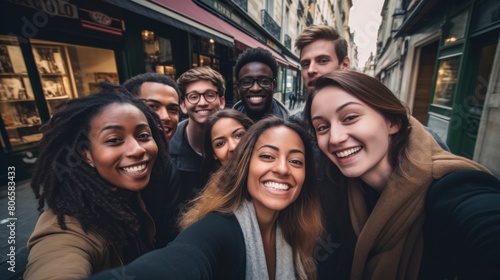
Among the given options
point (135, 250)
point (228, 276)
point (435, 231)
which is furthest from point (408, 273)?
point (135, 250)

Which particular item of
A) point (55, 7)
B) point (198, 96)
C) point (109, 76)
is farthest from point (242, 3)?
point (198, 96)

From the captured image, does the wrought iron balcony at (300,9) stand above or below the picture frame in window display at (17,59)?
above

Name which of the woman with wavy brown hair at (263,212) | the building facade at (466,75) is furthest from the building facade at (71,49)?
the building facade at (466,75)

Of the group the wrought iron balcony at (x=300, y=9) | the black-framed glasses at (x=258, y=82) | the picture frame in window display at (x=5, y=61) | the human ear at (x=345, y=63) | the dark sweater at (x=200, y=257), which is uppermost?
the wrought iron balcony at (x=300, y=9)

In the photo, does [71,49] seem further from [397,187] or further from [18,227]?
[397,187]

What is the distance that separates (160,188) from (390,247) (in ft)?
6.22

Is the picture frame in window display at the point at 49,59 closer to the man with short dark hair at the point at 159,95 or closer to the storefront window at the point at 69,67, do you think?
the storefront window at the point at 69,67

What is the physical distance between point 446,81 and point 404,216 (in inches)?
276

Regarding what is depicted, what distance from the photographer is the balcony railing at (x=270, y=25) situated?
12094 millimetres

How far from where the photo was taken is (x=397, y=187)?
128 cm

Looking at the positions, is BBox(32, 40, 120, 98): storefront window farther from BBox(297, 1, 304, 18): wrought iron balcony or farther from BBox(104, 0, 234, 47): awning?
BBox(297, 1, 304, 18): wrought iron balcony

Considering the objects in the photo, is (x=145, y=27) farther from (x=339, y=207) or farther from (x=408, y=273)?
(x=408, y=273)

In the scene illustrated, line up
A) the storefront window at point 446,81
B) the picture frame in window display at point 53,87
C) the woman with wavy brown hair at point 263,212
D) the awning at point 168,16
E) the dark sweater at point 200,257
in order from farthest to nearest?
the storefront window at point 446,81
the picture frame in window display at point 53,87
the awning at point 168,16
the woman with wavy brown hair at point 263,212
the dark sweater at point 200,257

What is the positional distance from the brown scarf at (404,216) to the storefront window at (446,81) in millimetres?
6013
